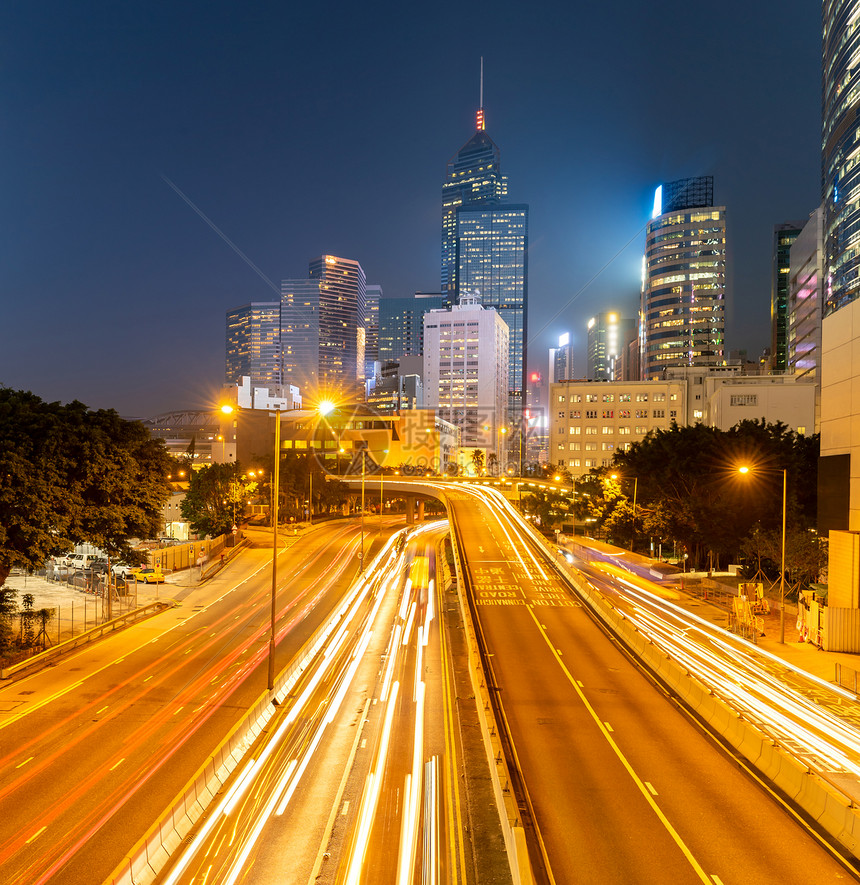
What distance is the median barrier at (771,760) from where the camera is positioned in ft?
47.4

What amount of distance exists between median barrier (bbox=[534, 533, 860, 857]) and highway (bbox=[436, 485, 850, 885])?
0.56m

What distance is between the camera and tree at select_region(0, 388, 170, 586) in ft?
93.7

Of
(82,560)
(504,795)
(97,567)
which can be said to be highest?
(504,795)

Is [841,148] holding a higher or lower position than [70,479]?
higher

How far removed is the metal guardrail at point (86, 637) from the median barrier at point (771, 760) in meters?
28.1

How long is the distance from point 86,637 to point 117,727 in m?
13.5

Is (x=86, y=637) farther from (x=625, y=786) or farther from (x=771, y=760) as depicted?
(x=771, y=760)

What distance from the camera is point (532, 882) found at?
11.6 m

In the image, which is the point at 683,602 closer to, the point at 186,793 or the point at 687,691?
the point at 687,691

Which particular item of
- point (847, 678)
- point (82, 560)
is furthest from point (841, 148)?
point (82, 560)

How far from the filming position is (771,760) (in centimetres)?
1747

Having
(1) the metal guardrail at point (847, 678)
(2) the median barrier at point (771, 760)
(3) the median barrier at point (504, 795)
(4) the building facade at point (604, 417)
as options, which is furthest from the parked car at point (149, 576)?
(4) the building facade at point (604, 417)

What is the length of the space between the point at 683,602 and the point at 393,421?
116 metres

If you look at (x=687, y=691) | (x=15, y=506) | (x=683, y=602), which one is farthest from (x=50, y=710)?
(x=683, y=602)
